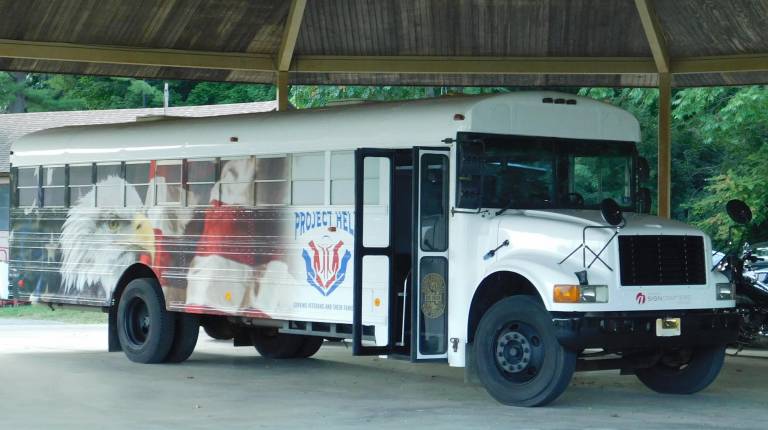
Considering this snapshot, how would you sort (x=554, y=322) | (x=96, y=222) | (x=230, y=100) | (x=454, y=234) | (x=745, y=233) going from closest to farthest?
(x=554, y=322) → (x=454, y=234) → (x=96, y=222) → (x=745, y=233) → (x=230, y=100)

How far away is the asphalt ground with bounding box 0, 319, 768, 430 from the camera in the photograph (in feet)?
35.2

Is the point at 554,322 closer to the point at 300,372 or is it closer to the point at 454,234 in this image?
the point at 454,234

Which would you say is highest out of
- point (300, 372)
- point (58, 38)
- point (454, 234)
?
point (58, 38)

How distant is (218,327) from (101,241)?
1712 mm

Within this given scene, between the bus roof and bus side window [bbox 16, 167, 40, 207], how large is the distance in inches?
16.3

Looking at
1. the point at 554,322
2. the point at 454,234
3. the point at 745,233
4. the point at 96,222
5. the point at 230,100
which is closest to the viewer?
the point at 554,322

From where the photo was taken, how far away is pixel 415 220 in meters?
12.0

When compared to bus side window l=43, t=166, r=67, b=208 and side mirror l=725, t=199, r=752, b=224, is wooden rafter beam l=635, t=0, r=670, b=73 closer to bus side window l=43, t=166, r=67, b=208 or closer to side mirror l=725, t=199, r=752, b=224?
side mirror l=725, t=199, r=752, b=224

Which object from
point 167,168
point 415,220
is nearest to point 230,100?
point 167,168

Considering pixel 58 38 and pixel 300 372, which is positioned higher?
pixel 58 38

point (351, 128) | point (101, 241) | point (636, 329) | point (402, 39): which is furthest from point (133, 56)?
point (636, 329)

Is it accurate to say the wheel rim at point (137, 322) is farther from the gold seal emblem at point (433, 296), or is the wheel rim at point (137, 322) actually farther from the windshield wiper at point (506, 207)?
the windshield wiper at point (506, 207)

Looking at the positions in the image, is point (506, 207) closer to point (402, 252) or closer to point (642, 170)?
point (402, 252)

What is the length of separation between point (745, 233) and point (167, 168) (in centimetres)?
1546
